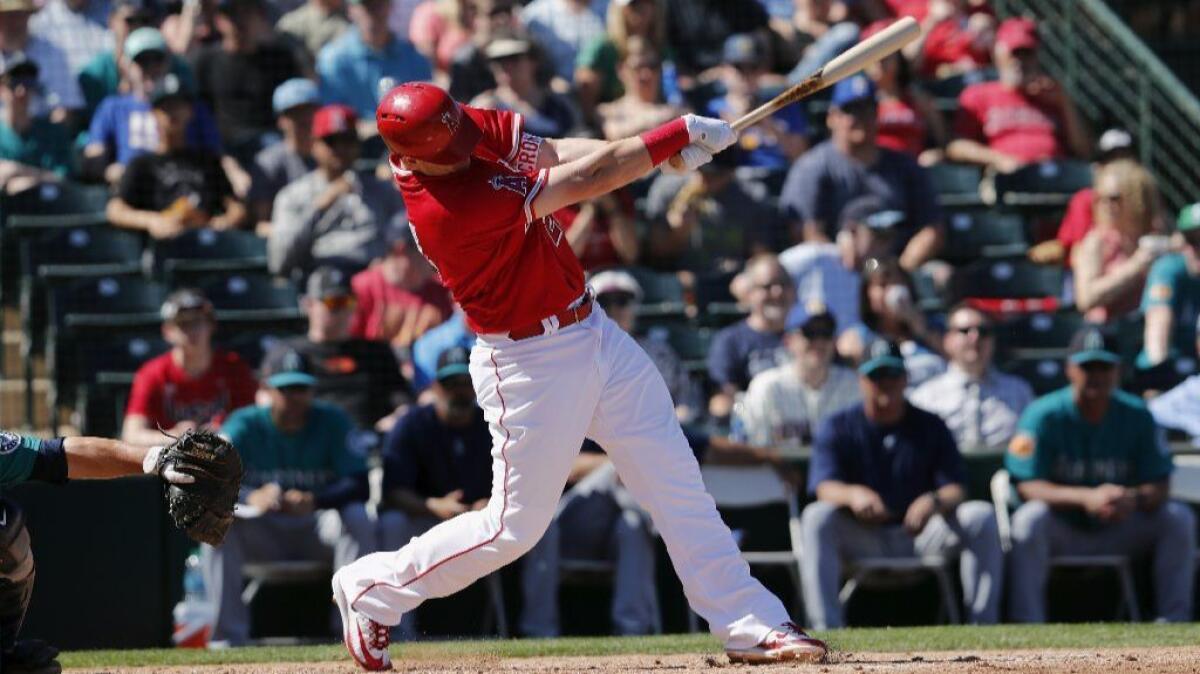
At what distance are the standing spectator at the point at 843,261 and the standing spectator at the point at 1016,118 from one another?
1726 millimetres

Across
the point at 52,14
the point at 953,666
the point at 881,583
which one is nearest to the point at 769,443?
the point at 881,583

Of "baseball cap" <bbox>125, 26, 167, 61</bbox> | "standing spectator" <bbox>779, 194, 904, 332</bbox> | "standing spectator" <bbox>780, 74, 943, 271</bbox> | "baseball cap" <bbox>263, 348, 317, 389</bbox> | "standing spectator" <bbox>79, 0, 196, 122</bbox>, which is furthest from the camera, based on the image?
"standing spectator" <bbox>79, 0, 196, 122</bbox>

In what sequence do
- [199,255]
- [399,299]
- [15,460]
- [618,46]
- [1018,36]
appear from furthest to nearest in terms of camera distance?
[618,46]
[1018,36]
[199,255]
[399,299]
[15,460]

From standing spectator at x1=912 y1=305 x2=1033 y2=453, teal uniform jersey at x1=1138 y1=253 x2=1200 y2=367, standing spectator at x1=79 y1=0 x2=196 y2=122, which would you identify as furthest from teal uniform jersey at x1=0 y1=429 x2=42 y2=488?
teal uniform jersey at x1=1138 y1=253 x2=1200 y2=367

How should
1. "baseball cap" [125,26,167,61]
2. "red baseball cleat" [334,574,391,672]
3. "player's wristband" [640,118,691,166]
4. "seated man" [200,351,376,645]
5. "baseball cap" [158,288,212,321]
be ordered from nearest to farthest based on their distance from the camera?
"player's wristband" [640,118,691,166] → "red baseball cleat" [334,574,391,672] → "seated man" [200,351,376,645] → "baseball cap" [158,288,212,321] → "baseball cap" [125,26,167,61]

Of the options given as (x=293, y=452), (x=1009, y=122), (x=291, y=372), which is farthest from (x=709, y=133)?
(x=1009, y=122)

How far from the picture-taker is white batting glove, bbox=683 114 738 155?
5.25m

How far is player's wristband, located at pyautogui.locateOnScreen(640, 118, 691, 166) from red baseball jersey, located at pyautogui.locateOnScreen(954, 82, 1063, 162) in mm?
6502

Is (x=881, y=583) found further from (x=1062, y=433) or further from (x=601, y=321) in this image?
(x=601, y=321)

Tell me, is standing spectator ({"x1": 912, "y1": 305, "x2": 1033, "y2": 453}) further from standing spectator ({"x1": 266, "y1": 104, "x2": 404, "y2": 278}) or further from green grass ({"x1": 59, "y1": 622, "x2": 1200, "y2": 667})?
standing spectator ({"x1": 266, "y1": 104, "x2": 404, "y2": 278})

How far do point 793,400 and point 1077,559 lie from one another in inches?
57.4

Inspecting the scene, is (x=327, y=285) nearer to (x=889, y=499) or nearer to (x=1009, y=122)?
(x=889, y=499)

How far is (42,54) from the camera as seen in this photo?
11.0 metres

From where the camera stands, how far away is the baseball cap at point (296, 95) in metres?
10.2
